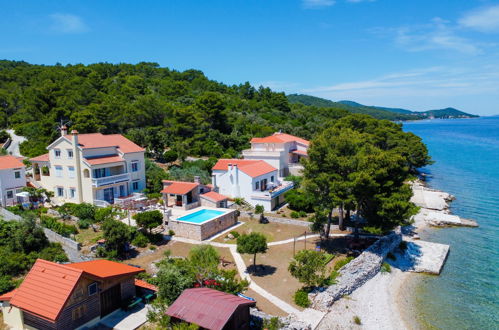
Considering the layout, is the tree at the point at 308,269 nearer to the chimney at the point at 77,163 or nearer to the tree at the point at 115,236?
the tree at the point at 115,236

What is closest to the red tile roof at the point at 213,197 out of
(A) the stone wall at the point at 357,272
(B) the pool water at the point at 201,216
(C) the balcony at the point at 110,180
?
(B) the pool water at the point at 201,216

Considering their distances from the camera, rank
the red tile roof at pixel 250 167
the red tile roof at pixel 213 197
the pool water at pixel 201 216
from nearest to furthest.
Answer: the pool water at pixel 201 216 → the red tile roof at pixel 213 197 → the red tile roof at pixel 250 167

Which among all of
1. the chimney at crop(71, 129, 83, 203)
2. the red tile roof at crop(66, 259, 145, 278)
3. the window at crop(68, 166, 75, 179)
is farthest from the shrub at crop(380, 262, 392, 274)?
the window at crop(68, 166, 75, 179)

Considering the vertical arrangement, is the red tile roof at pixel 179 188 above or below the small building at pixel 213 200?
above

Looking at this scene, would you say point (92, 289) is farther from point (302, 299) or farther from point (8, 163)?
point (8, 163)

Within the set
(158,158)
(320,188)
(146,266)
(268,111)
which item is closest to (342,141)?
(320,188)

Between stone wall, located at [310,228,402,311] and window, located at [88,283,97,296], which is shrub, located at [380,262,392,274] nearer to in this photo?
stone wall, located at [310,228,402,311]

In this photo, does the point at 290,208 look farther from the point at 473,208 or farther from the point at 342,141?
the point at 473,208
